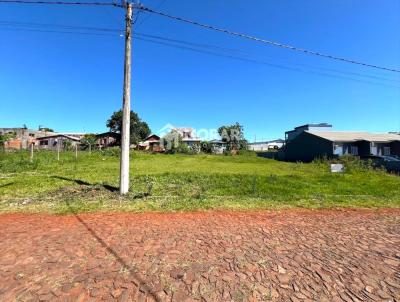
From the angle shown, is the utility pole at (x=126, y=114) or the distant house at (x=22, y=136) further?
the distant house at (x=22, y=136)

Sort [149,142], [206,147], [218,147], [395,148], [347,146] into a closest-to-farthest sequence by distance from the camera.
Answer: [347,146]
[395,148]
[206,147]
[218,147]
[149,142]

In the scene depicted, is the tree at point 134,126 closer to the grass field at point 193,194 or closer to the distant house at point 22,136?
the distant house at point 22,136

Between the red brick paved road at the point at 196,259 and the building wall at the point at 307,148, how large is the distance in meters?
29.0

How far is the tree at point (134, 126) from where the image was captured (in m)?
52.8

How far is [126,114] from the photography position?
932 cm

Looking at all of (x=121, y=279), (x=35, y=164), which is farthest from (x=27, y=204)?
(x=35, y=164)

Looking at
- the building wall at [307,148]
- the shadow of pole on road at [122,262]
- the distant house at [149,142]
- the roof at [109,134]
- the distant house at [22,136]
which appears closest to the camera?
the shadow of pole on road at [122,262]

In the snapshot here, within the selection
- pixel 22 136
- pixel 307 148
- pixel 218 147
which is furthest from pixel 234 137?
pixel 22 136

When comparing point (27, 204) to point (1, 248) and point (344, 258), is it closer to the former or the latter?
point (1, 248)

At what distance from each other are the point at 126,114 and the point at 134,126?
156 ft

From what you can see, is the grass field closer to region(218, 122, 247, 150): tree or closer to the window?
the window

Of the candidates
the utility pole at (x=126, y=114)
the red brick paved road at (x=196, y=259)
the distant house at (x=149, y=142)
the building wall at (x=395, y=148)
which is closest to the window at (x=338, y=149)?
the building wall at (x=395, y=148)

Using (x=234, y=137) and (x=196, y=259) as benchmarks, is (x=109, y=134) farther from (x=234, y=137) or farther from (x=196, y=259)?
(x=196, y=259)

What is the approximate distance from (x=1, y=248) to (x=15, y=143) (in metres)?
55.3
